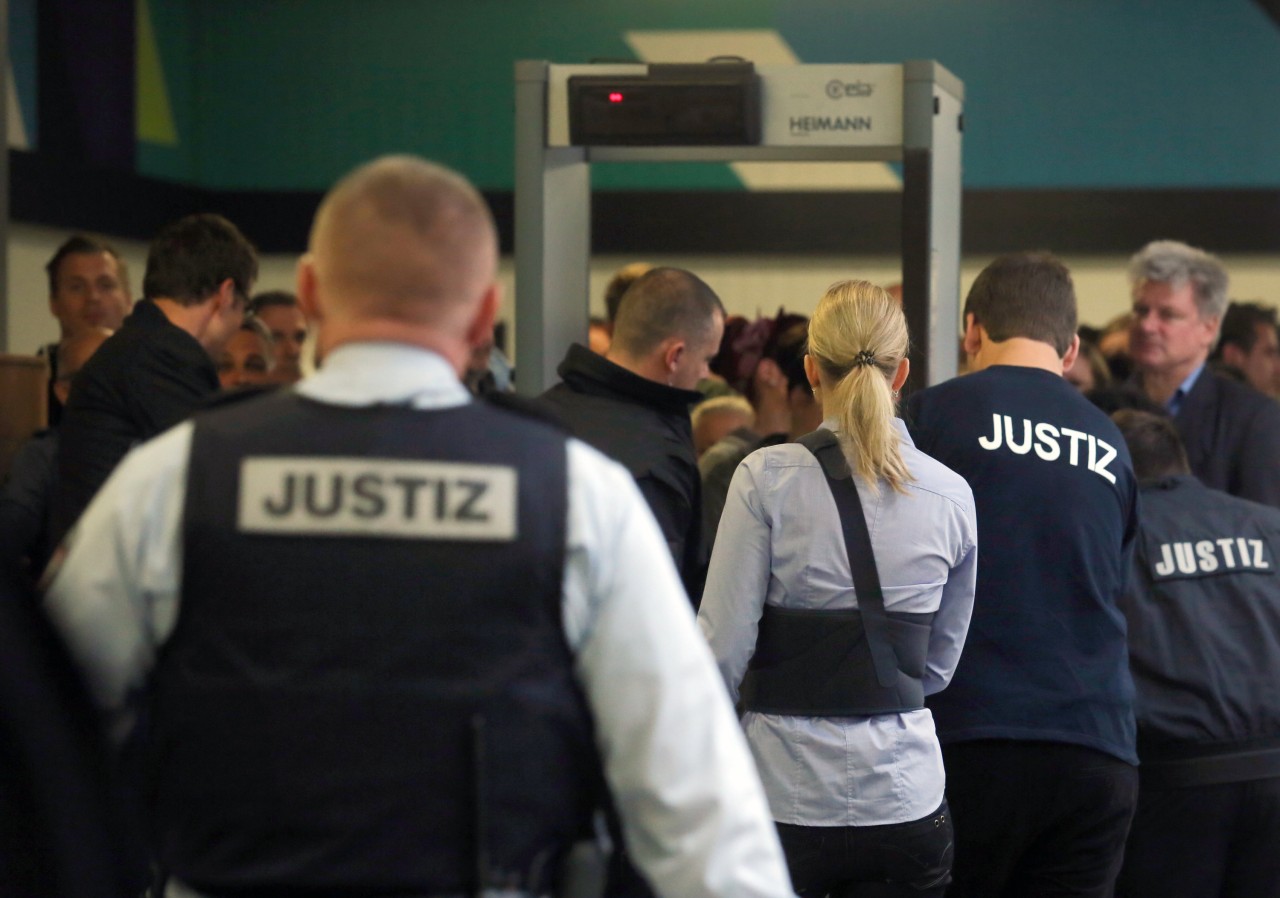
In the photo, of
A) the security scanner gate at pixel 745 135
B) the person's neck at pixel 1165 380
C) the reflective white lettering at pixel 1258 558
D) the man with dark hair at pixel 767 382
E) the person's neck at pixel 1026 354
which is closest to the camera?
the person's neck at pixel 1026 354

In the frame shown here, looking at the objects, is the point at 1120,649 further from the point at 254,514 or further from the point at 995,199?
the point at 995,199

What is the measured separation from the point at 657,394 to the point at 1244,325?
384 cm

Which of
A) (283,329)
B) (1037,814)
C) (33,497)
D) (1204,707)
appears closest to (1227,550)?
(1204,707)

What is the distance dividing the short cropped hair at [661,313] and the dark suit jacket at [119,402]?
925 mm

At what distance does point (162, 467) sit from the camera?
59.4 inches

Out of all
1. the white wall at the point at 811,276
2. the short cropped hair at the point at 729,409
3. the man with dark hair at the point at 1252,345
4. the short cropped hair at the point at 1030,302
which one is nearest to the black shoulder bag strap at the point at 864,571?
the short cropped hair at the point at 1030,302

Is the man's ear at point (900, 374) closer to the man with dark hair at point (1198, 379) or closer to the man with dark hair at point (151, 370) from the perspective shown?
the man with dark hair at point (151, 370)

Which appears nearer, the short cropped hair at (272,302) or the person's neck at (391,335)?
the person's neck at (391,335)

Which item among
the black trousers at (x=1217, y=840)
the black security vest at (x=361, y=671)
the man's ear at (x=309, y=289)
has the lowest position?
the black trousers at (x=1217, y=840)

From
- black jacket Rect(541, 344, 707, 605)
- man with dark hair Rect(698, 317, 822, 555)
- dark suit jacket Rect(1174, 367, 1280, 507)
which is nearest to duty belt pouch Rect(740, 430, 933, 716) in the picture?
black jacket Rect(541, 344, 707, 605)

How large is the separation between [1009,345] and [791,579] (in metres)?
0.78

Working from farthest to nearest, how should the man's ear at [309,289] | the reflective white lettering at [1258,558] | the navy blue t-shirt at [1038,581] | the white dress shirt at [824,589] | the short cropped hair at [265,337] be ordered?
the short cropped hair at [265,337] → the reflective white lettering at [1258,558] → the navy blue t-shirt at [1038,581] → the white dress shirt at [824,589] → the man's ear at [309,289]

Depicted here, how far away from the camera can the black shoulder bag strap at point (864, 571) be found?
257 centimetres

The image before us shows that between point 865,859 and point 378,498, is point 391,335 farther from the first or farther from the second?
point 865,859
